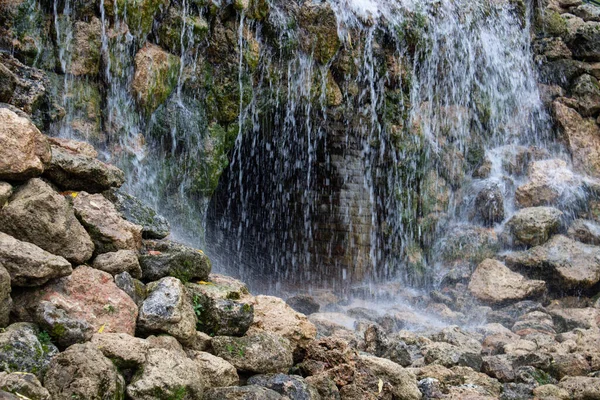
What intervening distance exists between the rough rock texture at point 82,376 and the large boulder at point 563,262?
30.6ft

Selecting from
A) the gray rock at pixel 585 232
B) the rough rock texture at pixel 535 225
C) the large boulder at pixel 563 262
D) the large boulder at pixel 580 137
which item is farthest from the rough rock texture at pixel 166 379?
the large boulder at pixel 580 137

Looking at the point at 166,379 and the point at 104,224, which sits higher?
the point at 104,224

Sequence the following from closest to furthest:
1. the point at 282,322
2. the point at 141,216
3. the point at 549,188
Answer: the point at 282,322 → the point at 141,216 → the point at 549,188

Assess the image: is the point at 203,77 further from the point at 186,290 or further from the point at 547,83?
the point at 547,83

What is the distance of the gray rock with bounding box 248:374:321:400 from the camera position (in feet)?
12.5

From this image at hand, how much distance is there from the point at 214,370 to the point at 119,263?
34.9 inches

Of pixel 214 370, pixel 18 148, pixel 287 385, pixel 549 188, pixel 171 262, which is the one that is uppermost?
pixel 549 188

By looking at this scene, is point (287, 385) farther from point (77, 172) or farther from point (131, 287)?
point (77, 172)

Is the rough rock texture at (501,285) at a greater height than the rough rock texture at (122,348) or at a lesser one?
lesser

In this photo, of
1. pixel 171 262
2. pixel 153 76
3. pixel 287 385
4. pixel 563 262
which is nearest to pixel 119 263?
pixel 171 262

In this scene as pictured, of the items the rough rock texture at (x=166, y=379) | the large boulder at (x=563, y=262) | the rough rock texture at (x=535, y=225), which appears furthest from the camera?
the rough rock texture at (x=535, y=225)

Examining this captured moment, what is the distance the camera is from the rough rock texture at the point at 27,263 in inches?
124

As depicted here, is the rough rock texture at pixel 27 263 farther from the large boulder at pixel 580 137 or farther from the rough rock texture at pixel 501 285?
the large boulder at pixel 580 137

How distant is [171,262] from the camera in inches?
165
